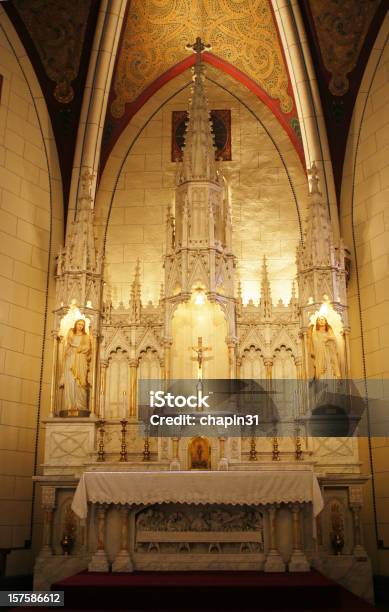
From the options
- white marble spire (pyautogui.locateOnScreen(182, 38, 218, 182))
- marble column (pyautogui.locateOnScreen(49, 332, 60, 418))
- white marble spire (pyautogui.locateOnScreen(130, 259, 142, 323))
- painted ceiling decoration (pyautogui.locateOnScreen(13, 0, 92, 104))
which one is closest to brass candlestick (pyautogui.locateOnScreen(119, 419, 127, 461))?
marble column (pyautogui.locateOnScreen(49, 332, 60, 418))

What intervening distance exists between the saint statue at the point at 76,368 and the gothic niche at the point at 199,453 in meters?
1.84

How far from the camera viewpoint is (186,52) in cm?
1455

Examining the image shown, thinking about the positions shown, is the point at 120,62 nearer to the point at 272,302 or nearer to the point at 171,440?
the point at 272,302

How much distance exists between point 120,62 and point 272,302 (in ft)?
18.7

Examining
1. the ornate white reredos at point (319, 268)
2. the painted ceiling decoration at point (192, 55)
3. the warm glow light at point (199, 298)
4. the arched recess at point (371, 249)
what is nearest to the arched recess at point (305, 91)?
the arched recess at point (371, 249)

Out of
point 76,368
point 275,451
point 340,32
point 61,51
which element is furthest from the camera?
point 61,51

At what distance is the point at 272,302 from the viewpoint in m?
12.6

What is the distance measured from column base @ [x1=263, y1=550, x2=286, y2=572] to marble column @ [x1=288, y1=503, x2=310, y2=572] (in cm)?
13

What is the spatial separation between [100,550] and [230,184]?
7.34m

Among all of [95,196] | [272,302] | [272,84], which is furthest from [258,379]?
[272,84]

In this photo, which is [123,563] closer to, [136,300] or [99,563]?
[99,563]

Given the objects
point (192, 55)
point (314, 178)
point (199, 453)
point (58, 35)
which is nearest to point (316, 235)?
point (314, 178)

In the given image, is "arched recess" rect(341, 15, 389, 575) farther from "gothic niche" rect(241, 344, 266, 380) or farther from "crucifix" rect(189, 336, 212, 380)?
"crucifix" rect(189, 336, 212, 380)

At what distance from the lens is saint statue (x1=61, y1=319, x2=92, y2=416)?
11406 mm
